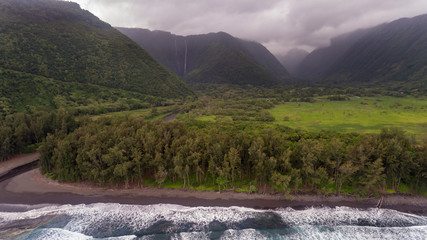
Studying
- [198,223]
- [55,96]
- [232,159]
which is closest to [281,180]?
[232,159]

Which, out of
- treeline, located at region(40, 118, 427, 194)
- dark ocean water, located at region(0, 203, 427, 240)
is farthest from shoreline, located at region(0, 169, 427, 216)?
treeline, located at region(40, 118, 427, 194)

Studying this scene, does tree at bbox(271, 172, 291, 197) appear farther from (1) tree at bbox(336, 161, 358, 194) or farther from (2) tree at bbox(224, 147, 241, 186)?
(1) tree at bbox(336, 161, 358, 194)

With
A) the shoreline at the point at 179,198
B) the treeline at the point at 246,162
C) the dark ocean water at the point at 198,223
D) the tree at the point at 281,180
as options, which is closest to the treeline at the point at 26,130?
the shoreline at the point at 179,198

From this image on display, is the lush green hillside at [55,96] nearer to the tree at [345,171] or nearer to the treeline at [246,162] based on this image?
the treeline at [246,162]

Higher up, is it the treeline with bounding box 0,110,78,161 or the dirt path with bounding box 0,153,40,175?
the treeline with bounding box 0,110,78,161

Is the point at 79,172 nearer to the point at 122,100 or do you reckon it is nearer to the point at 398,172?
the point at 398,172

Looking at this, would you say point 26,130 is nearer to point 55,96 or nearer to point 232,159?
point 55,96
